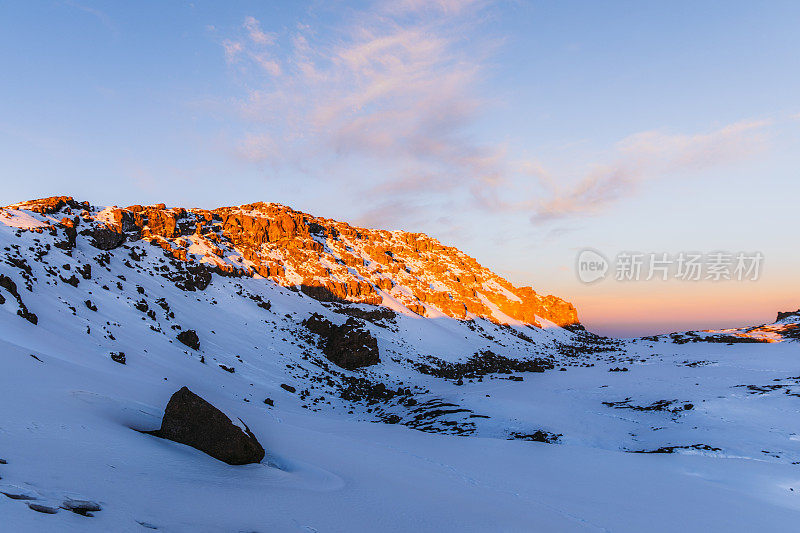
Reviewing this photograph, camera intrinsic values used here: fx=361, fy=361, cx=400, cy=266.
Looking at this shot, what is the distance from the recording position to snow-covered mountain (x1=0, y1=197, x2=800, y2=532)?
564cm

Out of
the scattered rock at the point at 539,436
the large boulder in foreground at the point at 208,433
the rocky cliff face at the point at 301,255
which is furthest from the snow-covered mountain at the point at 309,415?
the rocky cliff face at the point at 301,255

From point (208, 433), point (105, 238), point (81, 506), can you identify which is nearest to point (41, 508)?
point (81, 506)

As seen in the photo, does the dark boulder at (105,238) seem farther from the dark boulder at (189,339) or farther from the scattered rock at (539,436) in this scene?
the scattered rock at (539,436)

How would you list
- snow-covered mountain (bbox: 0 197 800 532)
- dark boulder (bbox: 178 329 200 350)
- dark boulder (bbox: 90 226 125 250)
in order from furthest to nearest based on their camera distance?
dark boulder (bbox: 90 226 125 250), dark boulder (bbox: 178 329 200 350), snow-covered mountain (bbox: 0 197 800 532)

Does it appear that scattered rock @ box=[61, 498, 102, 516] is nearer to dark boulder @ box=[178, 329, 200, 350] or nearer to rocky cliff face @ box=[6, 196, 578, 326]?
dark boulder @ box=[178, 329, 200, 350]

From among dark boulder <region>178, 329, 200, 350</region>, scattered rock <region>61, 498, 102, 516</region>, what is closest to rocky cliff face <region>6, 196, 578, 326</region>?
dark boulder <region>178, 329, 200, 350</region>

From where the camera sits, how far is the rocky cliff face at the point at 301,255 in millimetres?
43125

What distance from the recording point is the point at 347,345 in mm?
37562

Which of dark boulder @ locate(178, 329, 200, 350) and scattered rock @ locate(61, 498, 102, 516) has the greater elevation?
scattered rock @ locate(61, 498, 102, 516)

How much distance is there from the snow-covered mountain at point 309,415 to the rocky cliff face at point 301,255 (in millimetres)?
741

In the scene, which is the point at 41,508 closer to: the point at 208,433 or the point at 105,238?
the point at 208,433

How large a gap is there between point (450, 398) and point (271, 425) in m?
13.8

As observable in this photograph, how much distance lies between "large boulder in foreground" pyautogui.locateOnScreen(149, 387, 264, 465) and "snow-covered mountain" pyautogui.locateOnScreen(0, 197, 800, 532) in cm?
33

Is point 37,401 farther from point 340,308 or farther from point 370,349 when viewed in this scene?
point 340,308
